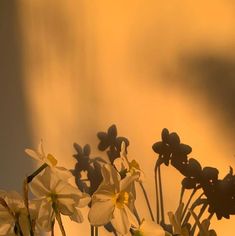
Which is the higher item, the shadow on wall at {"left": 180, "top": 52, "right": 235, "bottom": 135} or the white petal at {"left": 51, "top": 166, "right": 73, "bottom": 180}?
the shadow on wall at {"left": 180, "top": 52, "right": 235, "bottom": 135}

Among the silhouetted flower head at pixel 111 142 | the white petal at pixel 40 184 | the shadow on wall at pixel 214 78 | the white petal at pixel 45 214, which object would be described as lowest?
the white petal at pixel 45 214

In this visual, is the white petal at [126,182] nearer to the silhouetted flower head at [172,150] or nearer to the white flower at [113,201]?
the white flower at [113,201]

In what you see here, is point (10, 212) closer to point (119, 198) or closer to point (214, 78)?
point (119, 198)

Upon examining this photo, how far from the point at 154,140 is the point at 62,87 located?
0.71ft

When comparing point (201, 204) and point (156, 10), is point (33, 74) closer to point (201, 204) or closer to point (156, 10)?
point (156, 10)

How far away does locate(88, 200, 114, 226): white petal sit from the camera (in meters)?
0.50

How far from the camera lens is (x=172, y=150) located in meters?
0.67

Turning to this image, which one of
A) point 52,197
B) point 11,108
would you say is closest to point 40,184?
point 52,197

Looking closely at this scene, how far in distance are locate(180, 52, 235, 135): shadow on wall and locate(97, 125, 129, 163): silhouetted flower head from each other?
6.3 inches

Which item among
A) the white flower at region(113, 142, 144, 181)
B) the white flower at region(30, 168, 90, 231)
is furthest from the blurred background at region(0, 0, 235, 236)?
the white flower at region(30, 168, 90, 231)

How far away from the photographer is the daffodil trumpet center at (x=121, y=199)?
516mm

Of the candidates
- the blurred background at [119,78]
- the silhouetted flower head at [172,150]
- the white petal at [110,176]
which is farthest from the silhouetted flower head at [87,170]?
the white petal at [110,176]

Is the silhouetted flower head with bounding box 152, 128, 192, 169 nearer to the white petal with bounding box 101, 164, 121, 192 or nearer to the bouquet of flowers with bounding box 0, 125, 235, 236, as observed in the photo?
the bouquet of flowers with bounding box 0, 125, 235, 236

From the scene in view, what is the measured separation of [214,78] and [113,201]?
26 centimetres
